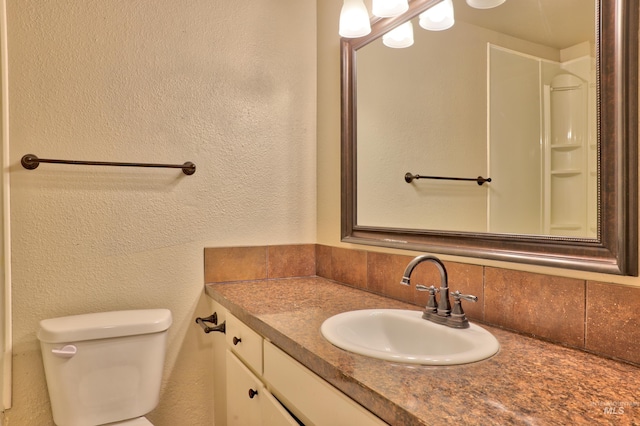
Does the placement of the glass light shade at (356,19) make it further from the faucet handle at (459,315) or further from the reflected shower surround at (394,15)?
the faucet handle at (459,315)

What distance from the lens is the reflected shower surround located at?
48.4 inches

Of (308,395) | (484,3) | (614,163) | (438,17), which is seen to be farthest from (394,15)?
(308,395)

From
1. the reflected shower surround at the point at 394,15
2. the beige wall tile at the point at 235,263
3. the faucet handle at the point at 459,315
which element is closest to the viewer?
the faucet handle at the point at 459,315

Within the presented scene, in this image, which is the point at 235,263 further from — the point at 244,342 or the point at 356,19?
the point at 356,19

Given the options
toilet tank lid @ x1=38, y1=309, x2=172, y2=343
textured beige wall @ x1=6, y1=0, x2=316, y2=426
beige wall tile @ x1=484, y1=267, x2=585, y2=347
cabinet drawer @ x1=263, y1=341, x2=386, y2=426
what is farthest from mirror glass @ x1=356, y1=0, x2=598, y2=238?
toilet tank lid @ x1=38, y1=309, x2=172, y2=343

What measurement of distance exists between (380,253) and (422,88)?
600 millimetres

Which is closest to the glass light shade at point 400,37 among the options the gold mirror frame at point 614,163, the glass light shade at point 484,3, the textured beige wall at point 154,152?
the glass light shade at point 484,3

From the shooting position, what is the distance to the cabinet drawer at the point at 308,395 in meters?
0.73

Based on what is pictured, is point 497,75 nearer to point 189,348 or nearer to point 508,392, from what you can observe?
point 508,392

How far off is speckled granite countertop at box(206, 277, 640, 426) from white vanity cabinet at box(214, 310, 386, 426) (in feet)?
0.10

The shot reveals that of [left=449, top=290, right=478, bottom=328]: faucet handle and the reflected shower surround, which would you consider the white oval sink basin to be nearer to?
[left=449, top=290, right=478, bottom=328]: faucet handle

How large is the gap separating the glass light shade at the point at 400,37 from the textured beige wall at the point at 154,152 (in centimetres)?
50

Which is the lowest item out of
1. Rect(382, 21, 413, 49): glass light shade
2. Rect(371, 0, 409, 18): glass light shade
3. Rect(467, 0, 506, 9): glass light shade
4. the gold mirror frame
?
the gold mirror frame

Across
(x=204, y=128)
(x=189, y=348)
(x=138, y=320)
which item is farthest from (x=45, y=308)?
(x=204, y=128)
